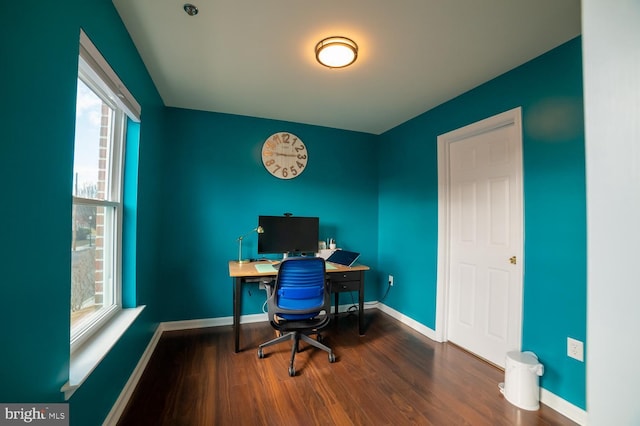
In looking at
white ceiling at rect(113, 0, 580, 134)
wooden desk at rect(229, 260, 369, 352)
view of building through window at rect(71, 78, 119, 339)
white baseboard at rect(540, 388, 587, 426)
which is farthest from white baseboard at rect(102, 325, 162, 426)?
white baseboard at rect(540, 388, 587, 426)

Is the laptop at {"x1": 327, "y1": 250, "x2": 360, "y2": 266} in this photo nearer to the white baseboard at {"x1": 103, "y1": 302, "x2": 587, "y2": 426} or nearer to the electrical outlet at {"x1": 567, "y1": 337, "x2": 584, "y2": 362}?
the white baseboard at {"x1": 103, "y1": 302, "x2": 587, "y2": 426}

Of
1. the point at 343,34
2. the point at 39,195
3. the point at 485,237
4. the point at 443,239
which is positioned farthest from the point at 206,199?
the point at 485,237

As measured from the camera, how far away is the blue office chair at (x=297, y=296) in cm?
212

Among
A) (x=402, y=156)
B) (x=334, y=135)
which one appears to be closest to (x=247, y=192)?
(x=334, y=135)

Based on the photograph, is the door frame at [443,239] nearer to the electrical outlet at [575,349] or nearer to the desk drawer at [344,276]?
the desk drawer at [344,276]

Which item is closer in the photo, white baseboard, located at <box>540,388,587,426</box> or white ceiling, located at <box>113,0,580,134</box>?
white ceiling, located at <box>113,0,580,134</box>

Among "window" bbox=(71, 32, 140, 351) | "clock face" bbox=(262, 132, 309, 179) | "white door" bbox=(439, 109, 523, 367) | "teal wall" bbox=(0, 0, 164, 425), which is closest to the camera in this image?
"teal wall" bbox=(0, 0, 164, 425)

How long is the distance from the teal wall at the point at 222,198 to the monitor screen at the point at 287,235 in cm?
31

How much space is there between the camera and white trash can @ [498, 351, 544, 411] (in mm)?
1700

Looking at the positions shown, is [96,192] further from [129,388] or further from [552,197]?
[552,197]

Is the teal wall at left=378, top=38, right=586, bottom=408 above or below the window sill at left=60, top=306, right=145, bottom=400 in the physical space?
above

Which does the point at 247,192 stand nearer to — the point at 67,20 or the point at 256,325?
the point at 256,325

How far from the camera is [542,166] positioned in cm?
183

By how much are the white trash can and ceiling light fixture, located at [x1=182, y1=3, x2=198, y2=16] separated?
9.94 ft
